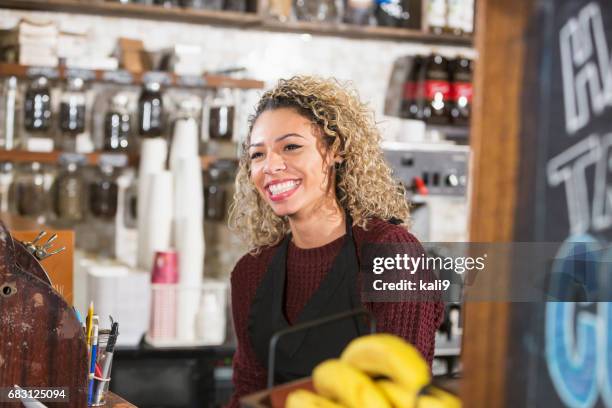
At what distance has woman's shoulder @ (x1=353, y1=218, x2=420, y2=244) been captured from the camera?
1.86m

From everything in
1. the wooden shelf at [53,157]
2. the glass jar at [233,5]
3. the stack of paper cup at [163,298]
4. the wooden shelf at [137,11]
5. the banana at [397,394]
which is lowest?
the stack of paper cup at [163,298]

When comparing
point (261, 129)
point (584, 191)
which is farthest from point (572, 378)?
point (261, 129)

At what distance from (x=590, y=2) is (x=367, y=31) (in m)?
4.05

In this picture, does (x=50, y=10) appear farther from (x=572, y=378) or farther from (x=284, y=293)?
(x=572, y=378)

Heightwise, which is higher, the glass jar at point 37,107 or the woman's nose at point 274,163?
the glass jar at point 37,107

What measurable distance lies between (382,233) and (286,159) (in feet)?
0.86

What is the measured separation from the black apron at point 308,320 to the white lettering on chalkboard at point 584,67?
90cm

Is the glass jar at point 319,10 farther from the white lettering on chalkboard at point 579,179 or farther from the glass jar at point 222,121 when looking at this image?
the white lettering on chalkboard at point 579,179

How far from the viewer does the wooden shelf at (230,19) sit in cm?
425

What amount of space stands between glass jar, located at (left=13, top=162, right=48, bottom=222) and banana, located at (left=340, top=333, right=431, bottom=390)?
3.40 m

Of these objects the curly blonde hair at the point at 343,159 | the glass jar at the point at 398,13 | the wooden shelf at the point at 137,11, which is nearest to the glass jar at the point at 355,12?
the glass jar at the point at 398,13

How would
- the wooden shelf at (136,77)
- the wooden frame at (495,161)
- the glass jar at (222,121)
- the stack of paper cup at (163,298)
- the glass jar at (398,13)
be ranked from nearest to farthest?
the wooden frame at (495,161)
the stack of paper cup at (163,298)
the wooden shelf at (136,77)
the glass jar at (222,121)
the glass jar at (398,13)

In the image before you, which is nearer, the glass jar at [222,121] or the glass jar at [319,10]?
the glass jar at [222,121]

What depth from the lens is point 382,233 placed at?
1.89m
